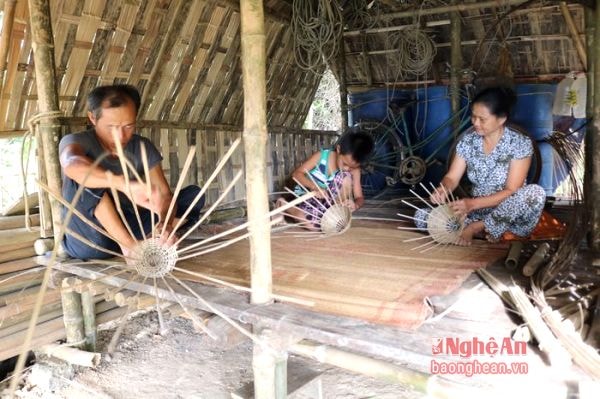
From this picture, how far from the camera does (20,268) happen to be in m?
3.13

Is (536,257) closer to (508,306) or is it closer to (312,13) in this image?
(508,306)

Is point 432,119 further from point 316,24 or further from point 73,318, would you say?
point 73,318

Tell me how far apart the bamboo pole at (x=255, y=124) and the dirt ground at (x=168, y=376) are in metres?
1.24

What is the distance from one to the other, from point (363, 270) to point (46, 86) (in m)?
1.95

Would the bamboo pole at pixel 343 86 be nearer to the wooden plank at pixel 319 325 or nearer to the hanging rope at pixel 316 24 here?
the hanging rope at pixel 316 24

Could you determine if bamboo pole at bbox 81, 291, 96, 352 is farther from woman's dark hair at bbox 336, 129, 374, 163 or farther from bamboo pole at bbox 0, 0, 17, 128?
woman's dark hair at bbox 336, 129, 374, 163

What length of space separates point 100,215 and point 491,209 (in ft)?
7.44

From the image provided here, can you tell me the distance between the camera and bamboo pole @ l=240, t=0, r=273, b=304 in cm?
176

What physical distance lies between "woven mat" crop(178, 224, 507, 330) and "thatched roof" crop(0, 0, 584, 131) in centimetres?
175

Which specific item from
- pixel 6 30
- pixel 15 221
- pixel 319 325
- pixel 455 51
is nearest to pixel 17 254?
pixel 15 221

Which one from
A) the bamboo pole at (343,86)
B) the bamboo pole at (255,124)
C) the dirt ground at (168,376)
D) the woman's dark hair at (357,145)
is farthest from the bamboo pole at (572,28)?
the bamboo pole at (255,124)

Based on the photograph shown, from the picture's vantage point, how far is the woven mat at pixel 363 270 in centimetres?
183

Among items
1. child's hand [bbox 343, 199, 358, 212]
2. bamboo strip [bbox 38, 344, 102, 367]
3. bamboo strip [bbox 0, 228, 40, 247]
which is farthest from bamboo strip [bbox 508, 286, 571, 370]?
bamboo strip [bbox 0, 228, 40, 247]

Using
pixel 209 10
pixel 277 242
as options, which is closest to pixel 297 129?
pixel 209 10
